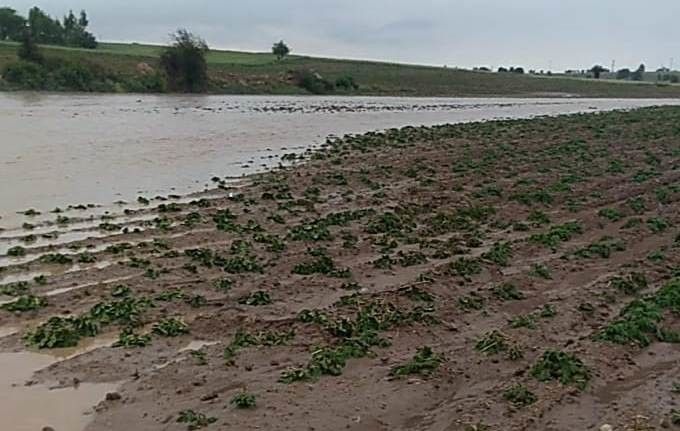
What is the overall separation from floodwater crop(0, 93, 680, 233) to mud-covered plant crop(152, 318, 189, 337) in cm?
620

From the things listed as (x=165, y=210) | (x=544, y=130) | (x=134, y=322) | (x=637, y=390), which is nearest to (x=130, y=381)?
(x=134, y=322)

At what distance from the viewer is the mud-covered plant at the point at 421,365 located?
710 centimetres

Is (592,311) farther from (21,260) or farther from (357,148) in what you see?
(357,148)

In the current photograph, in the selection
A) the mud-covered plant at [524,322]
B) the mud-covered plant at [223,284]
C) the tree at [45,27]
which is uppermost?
the tree at [45,27]

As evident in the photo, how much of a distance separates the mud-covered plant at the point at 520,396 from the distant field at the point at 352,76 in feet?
228

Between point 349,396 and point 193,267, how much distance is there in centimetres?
470

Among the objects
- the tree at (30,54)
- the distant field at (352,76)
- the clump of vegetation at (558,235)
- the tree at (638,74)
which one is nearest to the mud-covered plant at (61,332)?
the clump of vegetation at (558,235)

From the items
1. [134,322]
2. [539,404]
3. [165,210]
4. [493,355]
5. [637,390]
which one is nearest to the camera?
[539,404]

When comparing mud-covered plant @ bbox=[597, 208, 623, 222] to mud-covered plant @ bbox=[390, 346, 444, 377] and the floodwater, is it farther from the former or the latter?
the floodwater

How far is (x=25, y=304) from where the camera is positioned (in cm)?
901

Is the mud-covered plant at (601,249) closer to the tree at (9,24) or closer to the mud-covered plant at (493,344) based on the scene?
the mud-covered plant at (493,344)

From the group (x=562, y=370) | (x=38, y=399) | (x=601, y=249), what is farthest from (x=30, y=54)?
(x=562, y=370)

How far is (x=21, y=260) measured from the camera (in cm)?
1116

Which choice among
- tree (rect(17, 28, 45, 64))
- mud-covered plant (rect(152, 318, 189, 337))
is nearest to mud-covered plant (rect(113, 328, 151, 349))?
mud-covered plant (rect(152, 318, 189, 337))
